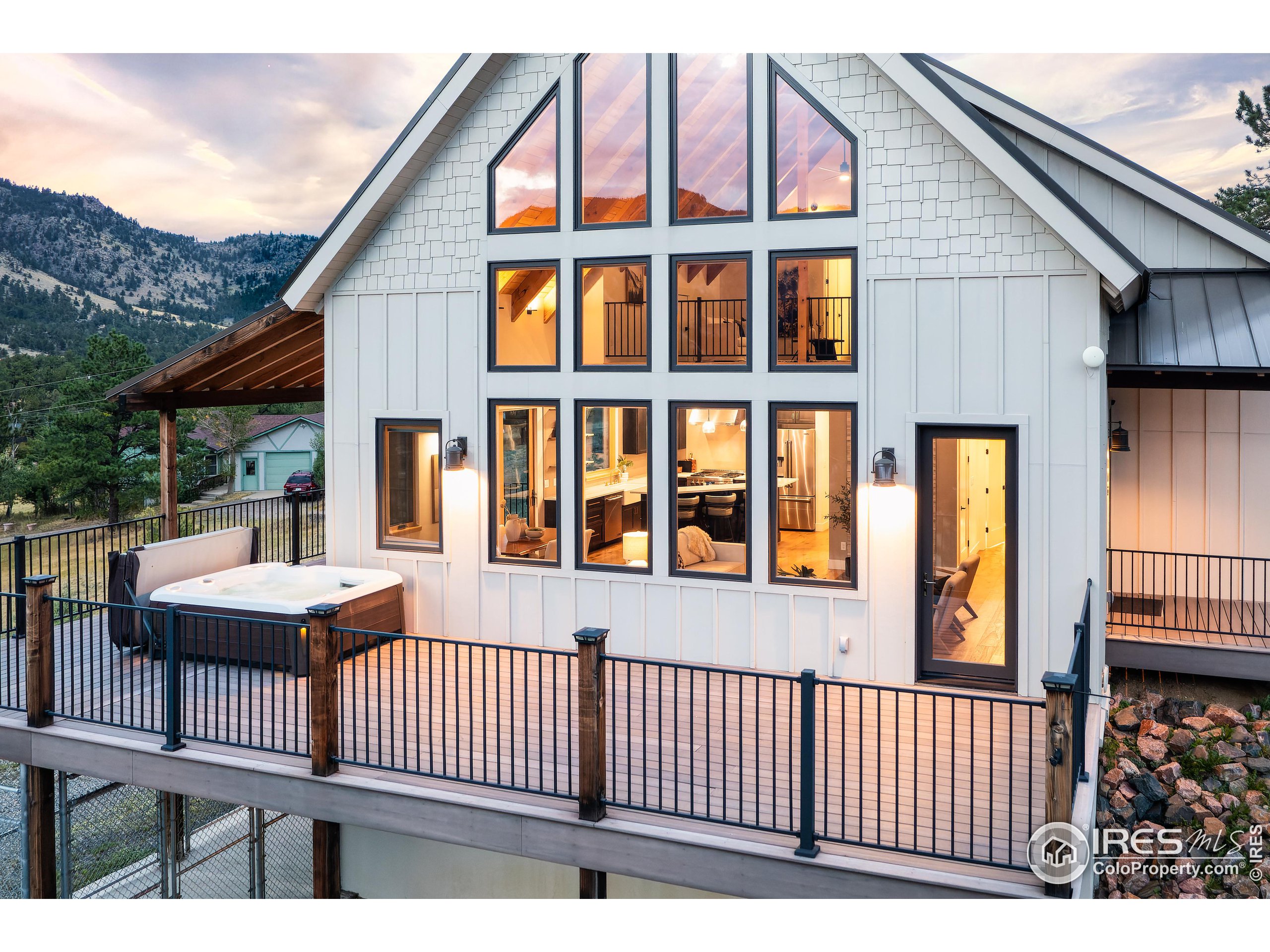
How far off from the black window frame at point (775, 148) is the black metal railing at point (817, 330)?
675 millimetres

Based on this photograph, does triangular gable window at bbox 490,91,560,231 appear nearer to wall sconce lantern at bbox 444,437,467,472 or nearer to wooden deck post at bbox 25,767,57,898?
wall sconce lantern at bbox 444,437,467,472

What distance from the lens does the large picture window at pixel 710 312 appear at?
329 inches

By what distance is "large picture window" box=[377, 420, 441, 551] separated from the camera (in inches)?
376

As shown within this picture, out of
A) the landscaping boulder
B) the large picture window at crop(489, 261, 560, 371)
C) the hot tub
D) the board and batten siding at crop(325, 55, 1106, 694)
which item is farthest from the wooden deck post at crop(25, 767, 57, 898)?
the landscaping boulder

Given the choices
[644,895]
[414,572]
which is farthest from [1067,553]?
[414,572]

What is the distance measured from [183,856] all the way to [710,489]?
6.99 meters

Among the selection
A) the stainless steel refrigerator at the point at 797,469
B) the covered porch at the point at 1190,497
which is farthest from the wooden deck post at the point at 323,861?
the covered porch at the point at 1190,497

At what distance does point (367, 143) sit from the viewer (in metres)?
51.7

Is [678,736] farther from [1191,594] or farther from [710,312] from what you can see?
[1191,594]

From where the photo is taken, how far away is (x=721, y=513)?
8.49 meters

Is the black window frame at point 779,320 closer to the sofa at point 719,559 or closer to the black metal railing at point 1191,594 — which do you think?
the sofa at point 719,559
